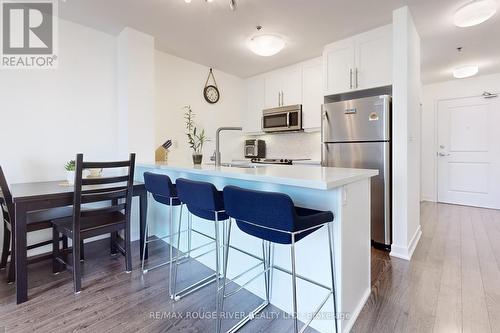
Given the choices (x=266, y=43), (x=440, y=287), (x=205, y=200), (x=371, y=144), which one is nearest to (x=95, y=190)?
(x=205, y=200)

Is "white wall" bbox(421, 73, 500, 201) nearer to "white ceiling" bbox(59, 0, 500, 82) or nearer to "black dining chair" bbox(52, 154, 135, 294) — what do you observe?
"white ceiling" bbox(59, 0, 500, 82)

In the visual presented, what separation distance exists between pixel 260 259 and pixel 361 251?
2.20 ft

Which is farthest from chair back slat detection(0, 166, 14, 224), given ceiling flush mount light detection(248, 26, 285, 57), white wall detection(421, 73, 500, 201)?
white wall detection(421, 73, 500, 201)

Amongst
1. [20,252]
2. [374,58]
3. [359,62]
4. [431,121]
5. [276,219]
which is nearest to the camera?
[276,219]

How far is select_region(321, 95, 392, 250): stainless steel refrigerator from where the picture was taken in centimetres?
257

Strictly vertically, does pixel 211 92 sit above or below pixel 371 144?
above

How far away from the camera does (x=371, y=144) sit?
8.73 ft

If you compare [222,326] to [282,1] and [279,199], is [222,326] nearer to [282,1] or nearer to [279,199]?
[279,199]

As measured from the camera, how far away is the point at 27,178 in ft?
7.84

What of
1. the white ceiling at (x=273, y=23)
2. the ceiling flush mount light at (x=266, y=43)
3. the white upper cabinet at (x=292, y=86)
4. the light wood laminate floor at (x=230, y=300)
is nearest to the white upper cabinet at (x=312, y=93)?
the white upper cabinet at (x=292, y=86)

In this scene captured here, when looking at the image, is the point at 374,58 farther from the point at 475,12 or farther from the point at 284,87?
the point at 284,87

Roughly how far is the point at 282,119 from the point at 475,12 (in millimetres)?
2388

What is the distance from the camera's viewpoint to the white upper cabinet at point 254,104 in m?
4.36

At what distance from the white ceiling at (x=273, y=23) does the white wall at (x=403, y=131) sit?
23 centimetres
